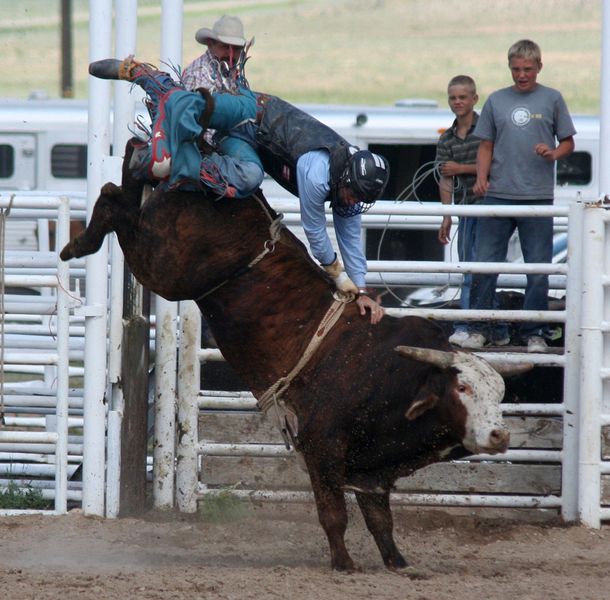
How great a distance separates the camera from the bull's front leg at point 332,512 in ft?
18.0

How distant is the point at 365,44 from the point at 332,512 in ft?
108

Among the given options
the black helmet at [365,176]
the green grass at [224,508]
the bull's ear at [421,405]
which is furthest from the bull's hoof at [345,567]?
the black helmet at [365,176]

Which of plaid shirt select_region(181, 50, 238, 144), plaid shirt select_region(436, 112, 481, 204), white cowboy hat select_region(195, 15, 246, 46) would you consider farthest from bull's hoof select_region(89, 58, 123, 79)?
plaid shirt select_region(436, 112, 481, 204)

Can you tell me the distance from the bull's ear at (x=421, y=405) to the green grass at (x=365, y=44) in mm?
25412

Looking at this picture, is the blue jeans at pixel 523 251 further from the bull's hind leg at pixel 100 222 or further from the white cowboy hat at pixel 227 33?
the bull's hind leg at pixel 100 222

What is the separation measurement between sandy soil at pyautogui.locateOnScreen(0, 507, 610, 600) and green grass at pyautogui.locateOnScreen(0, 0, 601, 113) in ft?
79.5

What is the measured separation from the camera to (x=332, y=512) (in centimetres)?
549

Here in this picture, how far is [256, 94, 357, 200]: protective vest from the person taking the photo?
551cm

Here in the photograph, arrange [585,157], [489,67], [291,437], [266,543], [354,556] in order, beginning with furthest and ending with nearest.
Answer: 1. [489,67]
2. [585,157]
3. [266,543]
4. [354,556]
5. [291,437]

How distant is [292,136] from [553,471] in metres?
2.62

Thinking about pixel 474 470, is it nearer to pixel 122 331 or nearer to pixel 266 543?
pixel 266 543

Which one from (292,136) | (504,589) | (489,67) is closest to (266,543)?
(504,589)

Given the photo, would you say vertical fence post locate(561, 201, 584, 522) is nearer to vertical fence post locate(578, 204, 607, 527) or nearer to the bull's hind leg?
vertical fence post locate(578, 204, 607, 527)

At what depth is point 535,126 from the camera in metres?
7.46
